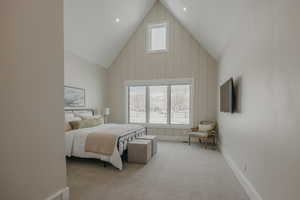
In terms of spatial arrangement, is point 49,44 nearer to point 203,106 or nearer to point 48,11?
point 48,11

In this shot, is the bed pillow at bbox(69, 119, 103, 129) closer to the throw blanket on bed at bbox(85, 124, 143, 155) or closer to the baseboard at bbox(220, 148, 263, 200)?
the throw blanket on bed at bbox(85, 124, 143, 155)

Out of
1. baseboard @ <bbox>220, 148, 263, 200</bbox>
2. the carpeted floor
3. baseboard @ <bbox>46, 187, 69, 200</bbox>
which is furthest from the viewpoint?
the carpeted floor

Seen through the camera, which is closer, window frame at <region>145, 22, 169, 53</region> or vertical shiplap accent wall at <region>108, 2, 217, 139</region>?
vertical shiplap accent wall at <region>108, 2, 217, 139</region>

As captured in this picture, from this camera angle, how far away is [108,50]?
6039 mm

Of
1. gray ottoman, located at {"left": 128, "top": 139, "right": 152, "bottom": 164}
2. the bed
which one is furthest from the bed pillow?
gray ottoman, located at {"left": 128, "top": 139, "right": 152, "bottom": 164}

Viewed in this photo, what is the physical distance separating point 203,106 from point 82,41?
4.44 meters

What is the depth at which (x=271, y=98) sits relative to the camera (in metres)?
1.81

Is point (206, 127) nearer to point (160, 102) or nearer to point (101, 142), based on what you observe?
point (160, 102)

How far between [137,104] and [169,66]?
6.39 feet

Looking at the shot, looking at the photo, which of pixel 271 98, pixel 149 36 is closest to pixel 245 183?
pixel 271 98

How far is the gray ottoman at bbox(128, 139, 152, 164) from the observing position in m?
3.62

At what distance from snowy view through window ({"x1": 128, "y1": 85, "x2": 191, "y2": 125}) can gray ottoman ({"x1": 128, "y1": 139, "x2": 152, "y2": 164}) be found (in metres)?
2.63

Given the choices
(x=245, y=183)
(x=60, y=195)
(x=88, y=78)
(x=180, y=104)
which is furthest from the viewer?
(x=180, y=104)

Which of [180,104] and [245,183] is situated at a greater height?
[180,104]
